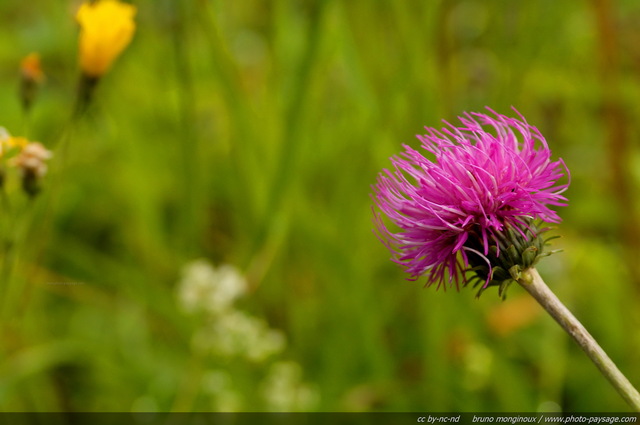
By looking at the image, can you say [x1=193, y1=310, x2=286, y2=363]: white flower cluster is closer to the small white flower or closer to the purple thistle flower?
the small white flower

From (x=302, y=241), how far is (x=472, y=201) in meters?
1.13

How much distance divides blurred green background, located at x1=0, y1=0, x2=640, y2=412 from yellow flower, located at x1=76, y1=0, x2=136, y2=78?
19cm

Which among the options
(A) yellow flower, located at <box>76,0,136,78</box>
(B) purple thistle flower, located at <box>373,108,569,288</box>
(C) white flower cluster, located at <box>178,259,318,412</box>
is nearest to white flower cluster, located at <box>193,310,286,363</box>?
(C) white flower cluster, located at <box>178,259,318,412</box>

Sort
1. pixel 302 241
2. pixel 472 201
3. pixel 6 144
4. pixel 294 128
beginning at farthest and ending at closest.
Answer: pixel 302 241 < pixel 294 128 < pixel 6 144 < pixel 472 201

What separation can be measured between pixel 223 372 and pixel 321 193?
65 cm

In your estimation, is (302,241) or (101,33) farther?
(302,241)

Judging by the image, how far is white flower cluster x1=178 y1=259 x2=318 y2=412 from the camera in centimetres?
137

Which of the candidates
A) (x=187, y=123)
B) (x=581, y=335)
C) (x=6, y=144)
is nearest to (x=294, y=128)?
(x=187, y=123)

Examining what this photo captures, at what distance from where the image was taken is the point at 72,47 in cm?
184

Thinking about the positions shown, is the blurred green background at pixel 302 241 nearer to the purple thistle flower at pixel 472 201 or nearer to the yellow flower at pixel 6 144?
the yellow flower at pixel 6 144

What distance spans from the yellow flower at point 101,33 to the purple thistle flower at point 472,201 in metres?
0.52

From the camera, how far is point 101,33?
947 millimetres

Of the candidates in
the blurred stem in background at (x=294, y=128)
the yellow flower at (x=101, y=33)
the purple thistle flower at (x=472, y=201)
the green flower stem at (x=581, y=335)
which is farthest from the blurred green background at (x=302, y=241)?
the green flower stem at (x=581, y=335)

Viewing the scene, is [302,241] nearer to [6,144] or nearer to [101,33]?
[101,33]
